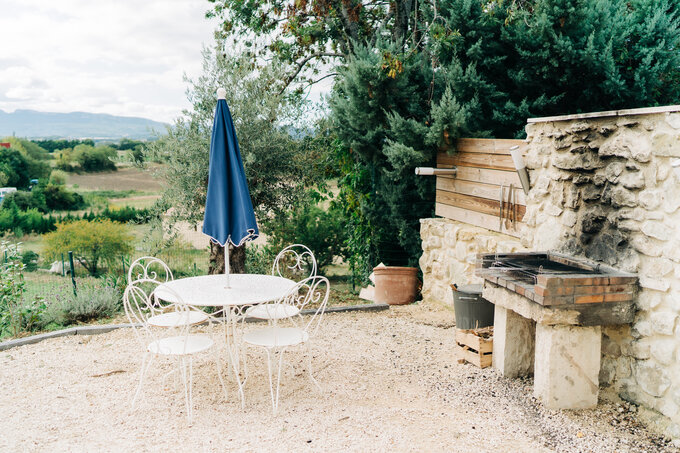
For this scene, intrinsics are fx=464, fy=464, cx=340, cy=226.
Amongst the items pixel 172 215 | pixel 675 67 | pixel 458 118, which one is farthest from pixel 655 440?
pixel 172 215

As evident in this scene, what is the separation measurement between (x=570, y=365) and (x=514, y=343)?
62 centimetres

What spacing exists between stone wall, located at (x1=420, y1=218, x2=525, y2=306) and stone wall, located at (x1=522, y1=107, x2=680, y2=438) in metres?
1.32

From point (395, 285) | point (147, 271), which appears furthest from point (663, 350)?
point (147, 271)

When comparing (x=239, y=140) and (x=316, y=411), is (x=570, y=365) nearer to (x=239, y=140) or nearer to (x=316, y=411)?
(x=316, y=411)

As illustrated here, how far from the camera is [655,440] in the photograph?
298 cm

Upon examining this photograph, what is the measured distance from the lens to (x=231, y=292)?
3.71 meters

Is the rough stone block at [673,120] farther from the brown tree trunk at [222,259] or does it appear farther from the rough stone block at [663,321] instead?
the brown tree trunk at [222,259]

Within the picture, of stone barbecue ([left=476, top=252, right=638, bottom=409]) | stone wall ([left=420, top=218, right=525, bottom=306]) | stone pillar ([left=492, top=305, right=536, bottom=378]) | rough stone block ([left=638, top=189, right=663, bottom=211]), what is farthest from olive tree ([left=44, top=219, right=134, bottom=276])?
rough stone block ([left=638, top=189, right=663, bottom=211])

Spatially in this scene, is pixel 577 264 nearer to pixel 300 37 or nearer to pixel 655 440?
pixel 655 440

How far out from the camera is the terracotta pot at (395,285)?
6746 mm

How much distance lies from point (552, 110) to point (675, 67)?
153cm

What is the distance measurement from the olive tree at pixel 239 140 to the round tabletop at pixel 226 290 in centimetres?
237

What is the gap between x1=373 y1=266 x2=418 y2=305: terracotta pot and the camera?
6746mm

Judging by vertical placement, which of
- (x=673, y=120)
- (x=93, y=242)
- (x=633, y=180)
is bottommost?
(x=93, y=242)
